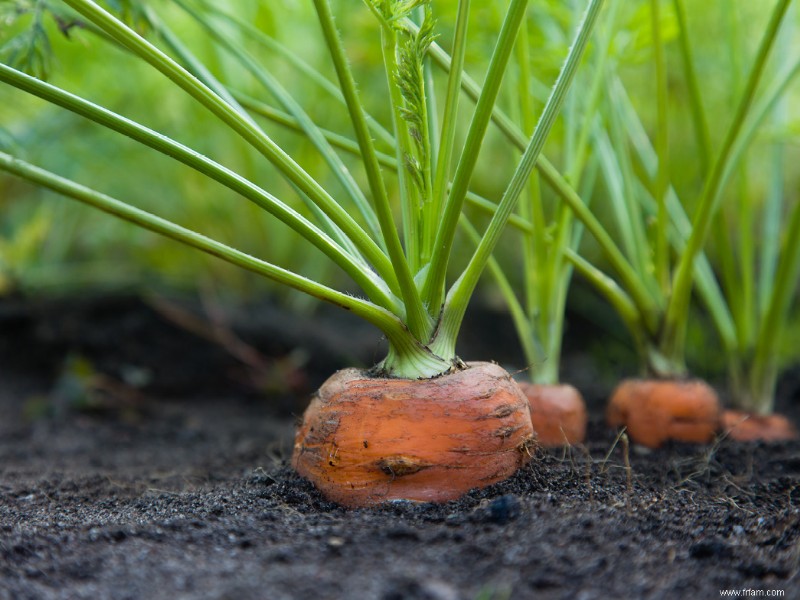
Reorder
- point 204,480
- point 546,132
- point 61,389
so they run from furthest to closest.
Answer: point 61,389, point 204,480, point 546,132

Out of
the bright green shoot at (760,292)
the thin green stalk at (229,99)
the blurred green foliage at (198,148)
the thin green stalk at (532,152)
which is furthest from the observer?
the blurred green foliage at (198,148)

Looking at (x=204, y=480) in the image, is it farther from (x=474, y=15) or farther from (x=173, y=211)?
(x=173, y=211)

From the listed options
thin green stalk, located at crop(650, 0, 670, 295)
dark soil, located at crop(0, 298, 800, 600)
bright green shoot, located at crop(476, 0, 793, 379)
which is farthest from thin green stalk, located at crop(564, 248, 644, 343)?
dark soil, located at crop(0, 298, 800, 600)

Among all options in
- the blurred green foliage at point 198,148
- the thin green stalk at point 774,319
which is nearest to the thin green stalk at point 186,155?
the thin green stalk at point 774,319

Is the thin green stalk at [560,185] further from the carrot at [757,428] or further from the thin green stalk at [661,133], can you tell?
the carrot at [757,428]

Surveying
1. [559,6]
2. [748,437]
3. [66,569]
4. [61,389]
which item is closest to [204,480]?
[66,569]
